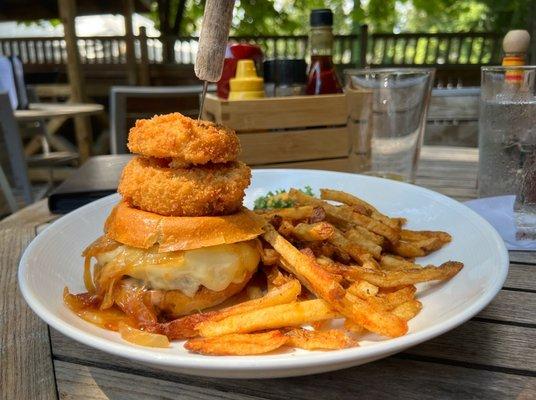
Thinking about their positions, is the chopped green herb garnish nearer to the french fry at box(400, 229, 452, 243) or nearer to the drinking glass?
the french fry at box(400, 229, 452, 243)

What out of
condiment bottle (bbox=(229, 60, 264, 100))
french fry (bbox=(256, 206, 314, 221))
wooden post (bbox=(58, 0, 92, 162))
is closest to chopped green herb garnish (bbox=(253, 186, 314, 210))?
french fry (bbox=(256, 206, 314, 221))

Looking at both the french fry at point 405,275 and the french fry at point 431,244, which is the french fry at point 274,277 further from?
the french fry at point 431,244

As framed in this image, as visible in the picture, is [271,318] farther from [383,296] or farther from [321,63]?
[321,63]

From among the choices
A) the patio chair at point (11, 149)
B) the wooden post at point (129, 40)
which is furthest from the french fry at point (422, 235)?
the wooden post at point (129, 40)

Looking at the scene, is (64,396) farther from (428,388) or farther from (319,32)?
(319,32)

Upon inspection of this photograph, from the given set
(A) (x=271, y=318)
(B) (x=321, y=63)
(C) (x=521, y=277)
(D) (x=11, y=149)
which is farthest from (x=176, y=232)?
(D) (x=11, y=149)

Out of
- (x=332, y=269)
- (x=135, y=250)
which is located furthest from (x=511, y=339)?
(x=135, y=250)

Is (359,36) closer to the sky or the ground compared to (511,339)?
closer to the sky
